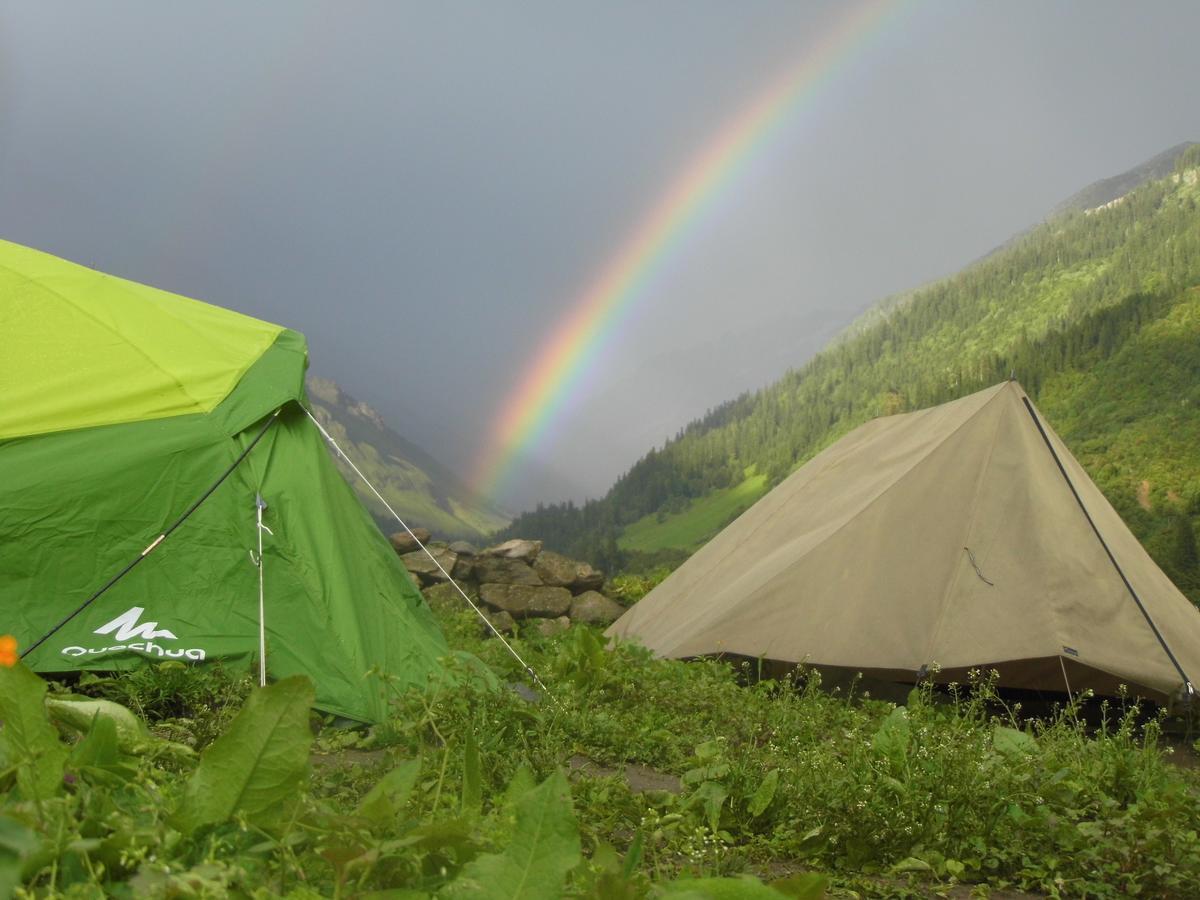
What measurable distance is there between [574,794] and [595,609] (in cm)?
858

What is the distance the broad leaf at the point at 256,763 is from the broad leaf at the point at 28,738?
18cm

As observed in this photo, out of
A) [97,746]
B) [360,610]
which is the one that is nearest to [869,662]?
[360,610]

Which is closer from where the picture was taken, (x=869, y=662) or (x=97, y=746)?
(x=97, y=746)

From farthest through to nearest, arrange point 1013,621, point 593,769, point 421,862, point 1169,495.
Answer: point 1169,495 < point 1013,621 < point 593,769 < point 421,862

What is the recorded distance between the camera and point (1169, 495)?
194ft

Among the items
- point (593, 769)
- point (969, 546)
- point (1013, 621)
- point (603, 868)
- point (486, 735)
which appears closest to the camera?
point (603, 868)

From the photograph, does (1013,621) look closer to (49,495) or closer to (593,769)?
(593,769)

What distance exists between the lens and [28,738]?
1360 millimetres

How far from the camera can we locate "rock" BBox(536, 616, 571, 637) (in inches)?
459

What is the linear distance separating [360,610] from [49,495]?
1774 mm

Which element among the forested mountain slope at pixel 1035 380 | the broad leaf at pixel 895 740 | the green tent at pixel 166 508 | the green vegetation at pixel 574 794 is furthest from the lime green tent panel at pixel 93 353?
the forested mountain slope at pixel 1035 380

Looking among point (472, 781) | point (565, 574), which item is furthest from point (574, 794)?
point (565, 574)

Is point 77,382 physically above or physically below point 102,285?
below

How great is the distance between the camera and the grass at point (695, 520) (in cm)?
11960
